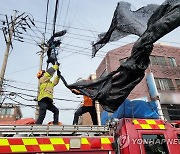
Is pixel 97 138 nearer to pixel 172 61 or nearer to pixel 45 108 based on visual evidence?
pixel 45 108

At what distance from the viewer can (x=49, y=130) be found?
349cm

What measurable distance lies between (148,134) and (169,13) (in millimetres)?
→ 1992

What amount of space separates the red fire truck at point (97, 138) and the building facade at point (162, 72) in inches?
531

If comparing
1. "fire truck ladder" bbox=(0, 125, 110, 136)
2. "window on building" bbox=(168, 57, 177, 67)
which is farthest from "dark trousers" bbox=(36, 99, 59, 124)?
"window on building" bbox=(168, 57, 177, 67)

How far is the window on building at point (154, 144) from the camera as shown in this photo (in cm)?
350

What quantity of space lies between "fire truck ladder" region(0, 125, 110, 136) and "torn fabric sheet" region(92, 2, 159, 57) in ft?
6.47

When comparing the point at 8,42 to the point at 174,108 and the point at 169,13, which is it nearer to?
the point at 169,13

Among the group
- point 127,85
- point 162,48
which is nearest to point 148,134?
point 127,85

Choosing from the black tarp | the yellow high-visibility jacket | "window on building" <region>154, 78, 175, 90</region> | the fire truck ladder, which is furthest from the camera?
"window on building" <region>154, 78, 175, 90</region>

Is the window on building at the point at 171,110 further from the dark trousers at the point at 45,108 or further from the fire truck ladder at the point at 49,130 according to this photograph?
the fire truck ladder at the point at 49,130

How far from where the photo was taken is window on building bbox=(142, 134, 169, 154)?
3498mm
